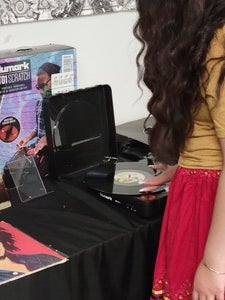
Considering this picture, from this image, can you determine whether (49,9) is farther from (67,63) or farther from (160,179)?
(160,179)

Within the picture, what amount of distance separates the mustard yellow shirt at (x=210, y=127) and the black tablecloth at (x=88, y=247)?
0.21m

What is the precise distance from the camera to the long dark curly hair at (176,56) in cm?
76

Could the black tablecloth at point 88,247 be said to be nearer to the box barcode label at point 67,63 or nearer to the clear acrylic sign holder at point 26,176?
→ the clear acrylic sign holder at point 26,176

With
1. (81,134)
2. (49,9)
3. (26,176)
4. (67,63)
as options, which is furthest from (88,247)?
(49,9)

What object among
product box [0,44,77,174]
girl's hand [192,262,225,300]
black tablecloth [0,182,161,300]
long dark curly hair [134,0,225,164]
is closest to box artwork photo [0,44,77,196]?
product box [0,44,77,174]

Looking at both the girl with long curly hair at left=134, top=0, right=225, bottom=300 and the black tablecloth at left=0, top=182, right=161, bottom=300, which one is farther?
the black tablecloth at left=0, top=182, right=161, bottom=300

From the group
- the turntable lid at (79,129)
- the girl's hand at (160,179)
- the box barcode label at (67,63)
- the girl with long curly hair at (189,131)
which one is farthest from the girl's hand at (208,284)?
the box barcode label at (67,63)

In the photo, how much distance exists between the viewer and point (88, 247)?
94cm

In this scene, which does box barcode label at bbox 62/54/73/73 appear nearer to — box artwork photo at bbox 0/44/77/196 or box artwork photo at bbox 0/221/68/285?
box artwork photo at bbox 0/44/77/196

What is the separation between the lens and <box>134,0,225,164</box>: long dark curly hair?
0.76m

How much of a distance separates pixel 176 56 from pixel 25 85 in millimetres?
535

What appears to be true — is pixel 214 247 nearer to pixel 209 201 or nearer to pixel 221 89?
pixel 209 201

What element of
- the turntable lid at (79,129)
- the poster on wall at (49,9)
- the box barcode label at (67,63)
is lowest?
the turntable lid at (79,129)

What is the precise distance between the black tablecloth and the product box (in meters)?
0.19
